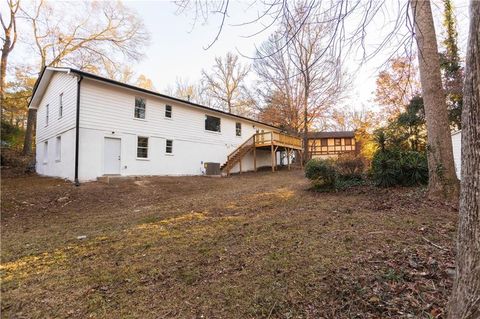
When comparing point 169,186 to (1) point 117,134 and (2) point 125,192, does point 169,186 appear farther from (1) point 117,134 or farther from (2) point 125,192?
(1) point 117,134

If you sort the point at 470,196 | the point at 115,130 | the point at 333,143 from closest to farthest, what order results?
the point at 470,196 < the point at 115,130 < the point at 333,143

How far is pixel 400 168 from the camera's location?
25.5 feet

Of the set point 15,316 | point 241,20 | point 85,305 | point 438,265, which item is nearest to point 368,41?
point 241,20

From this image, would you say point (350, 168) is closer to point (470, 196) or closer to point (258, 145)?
point (470, 196)

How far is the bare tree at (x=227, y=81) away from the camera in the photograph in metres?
29.4

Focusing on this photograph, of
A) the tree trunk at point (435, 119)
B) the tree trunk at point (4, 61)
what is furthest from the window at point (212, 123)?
the tree trunk at point (435, 119)

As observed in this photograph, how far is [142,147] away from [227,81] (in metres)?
18.6

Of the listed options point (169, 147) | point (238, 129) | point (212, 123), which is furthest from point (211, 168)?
point (238, 129)

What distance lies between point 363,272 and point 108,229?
511cm

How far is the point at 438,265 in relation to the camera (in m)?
2.73

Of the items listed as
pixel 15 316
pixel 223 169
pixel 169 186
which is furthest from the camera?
pixel 223 169

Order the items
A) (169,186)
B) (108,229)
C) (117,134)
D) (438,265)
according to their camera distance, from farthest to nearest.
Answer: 1. (117,134)
2. (169,186)
3. (108,229)
4. (438,265)

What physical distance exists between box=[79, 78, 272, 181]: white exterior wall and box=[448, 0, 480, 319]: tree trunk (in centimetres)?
1355

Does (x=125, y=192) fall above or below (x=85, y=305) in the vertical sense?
above
